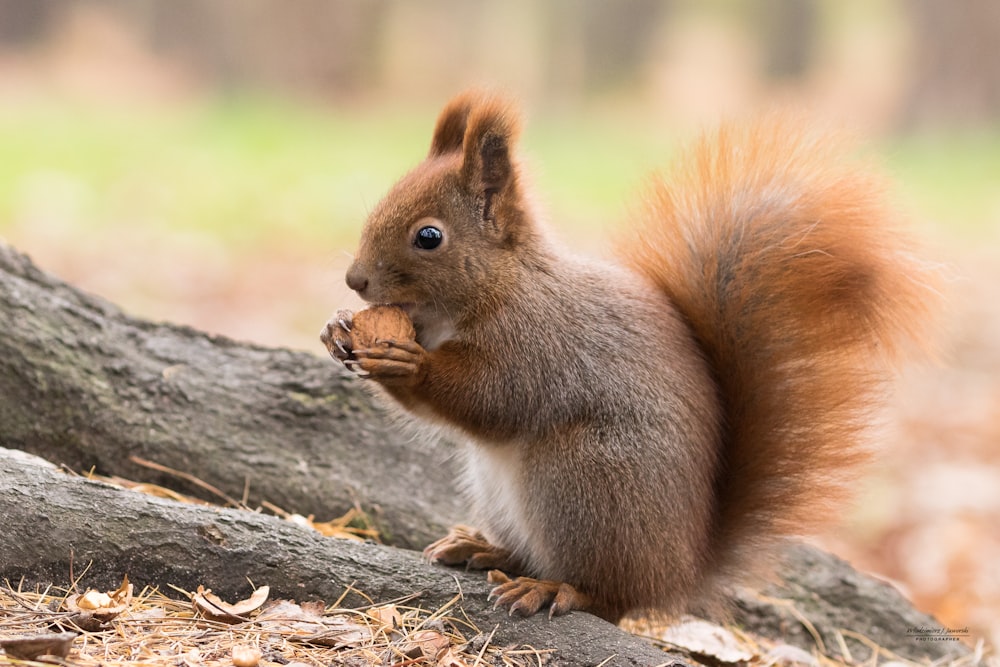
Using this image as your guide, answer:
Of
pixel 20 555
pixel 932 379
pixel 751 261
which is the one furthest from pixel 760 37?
pixel 20 555

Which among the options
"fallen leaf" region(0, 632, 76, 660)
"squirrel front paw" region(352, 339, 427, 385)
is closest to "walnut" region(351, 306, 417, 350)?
"squirrel front paw" region(352, 339, 427, 385)

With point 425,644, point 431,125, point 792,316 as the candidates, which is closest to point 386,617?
point 425,644

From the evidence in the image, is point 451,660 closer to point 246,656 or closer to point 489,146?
point 246,656

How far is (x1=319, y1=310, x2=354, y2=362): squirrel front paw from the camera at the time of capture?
1.76 metres

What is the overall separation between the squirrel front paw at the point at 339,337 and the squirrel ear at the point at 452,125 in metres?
0.39

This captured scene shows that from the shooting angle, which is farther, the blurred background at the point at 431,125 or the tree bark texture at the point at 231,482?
the blurred background at the point at 431,125

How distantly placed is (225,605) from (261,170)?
5.27m

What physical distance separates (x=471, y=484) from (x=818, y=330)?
2.29 ft

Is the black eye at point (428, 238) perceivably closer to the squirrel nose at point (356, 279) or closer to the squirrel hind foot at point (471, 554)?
the squirrel nose at point (356, 279)

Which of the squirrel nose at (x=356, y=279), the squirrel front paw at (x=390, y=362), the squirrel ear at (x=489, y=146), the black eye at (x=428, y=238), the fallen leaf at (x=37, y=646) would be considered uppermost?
the squirrel ear at (x=489, y=146)

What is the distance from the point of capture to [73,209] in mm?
5438

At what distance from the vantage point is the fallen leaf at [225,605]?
5.00 ft

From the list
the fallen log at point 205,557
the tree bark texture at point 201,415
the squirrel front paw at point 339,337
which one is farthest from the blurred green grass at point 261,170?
the fallen log at point 205,557

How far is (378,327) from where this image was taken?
1.75 meters
